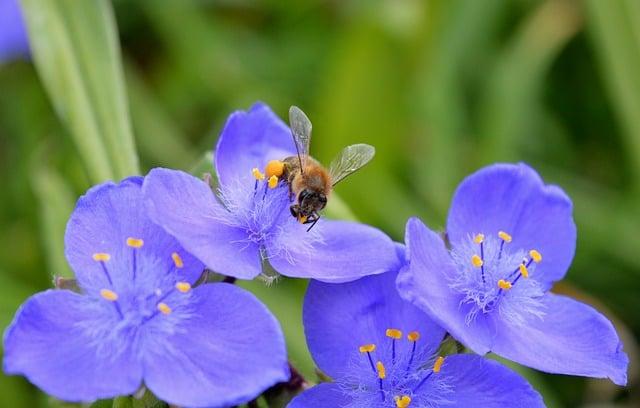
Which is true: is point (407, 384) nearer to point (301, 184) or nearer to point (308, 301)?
point (308, 301)

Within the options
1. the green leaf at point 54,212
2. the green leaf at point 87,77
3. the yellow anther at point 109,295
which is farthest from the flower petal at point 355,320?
the green leaf at point 54,212

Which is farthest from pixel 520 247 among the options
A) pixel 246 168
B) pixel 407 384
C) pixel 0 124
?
pixel 0 124

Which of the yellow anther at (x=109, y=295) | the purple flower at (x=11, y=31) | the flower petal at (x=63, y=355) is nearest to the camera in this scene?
the flower petal at (x=63, y=355)

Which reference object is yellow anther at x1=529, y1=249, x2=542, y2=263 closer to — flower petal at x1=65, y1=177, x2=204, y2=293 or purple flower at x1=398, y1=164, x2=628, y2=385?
purple flower at x1=398, y1=164, x2=628, y2=385

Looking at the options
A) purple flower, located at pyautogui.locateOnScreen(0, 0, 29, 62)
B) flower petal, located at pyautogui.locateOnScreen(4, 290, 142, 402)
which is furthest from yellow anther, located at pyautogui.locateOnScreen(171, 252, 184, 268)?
purple flower, located at pyautogui.locateOnScreen(0, 0, 29, 62)

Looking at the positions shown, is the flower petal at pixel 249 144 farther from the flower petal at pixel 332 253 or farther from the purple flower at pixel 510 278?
the purple flower at pixel 510 278
